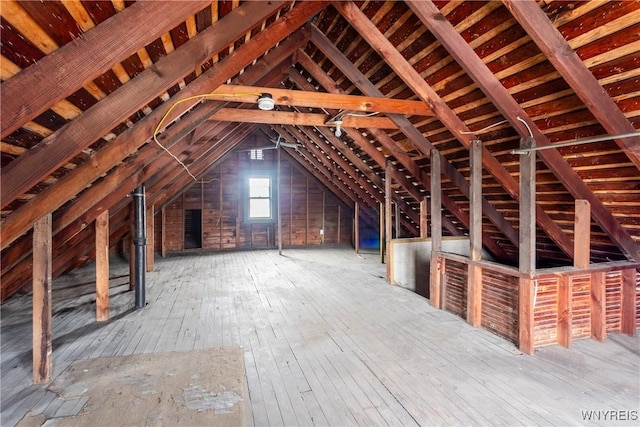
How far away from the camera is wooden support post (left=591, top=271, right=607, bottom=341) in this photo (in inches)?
120

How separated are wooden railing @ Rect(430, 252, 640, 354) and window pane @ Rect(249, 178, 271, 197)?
6601 millimetres

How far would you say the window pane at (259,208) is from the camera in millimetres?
9070

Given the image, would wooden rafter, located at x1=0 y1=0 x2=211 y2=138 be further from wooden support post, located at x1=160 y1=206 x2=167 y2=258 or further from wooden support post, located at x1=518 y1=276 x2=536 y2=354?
wooden support post, located at x1=160 y1=206 x2=167 y2=258

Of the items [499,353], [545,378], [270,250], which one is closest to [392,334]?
[499,353]

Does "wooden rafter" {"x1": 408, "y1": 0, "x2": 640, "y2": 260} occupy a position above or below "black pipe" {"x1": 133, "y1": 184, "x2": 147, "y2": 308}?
above

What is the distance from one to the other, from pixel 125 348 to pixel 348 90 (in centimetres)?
410

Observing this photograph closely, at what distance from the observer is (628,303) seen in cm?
326

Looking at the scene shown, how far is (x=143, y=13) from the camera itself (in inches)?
50.0

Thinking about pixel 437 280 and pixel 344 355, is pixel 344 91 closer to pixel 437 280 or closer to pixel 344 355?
pixel 437 280

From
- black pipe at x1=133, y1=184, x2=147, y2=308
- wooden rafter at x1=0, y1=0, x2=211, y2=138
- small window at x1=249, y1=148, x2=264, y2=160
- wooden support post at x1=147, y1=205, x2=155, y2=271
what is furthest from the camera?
small window at x1=249, y1=148, x2=264, y2=160

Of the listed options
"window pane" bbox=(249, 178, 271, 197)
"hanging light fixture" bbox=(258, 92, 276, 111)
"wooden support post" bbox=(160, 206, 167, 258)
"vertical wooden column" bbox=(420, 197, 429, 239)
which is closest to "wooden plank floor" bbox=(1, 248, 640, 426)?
"vertical wooden column" bbox=(420, 197, 429, 239)

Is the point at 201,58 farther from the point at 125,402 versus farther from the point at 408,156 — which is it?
the point at 408,156

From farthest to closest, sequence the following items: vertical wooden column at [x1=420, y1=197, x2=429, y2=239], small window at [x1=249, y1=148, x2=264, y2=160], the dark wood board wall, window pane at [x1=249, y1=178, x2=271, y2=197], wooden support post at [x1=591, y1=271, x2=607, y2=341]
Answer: window pane at [x1=249, y1=178, x2=271, y2=197] → small window at [x1=249, y1=148, x2=264, y2=160] → the dark wood board wall → vertical wooden column at [x1=420, y1=197, x2=429, y2=239] → wooden support post at [x1=591, y1=271, x2=607, y2=341]

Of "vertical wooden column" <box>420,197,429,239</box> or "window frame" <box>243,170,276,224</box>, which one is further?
"window frame" <box>243,170,276,224</box>
